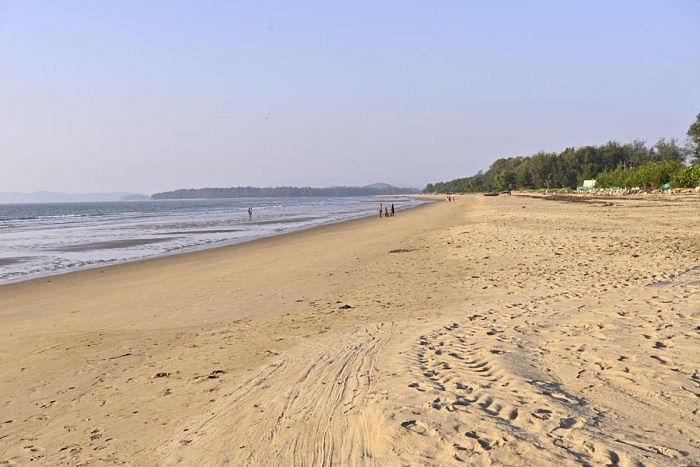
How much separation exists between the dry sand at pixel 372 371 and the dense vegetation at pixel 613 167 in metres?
63.8

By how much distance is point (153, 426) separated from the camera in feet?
16.0

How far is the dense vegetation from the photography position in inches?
2896

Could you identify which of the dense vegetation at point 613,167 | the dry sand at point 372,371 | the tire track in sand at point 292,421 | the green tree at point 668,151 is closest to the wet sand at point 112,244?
the dry sand at point 372,371

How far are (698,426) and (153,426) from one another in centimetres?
437

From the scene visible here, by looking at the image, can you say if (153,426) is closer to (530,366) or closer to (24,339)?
(530,366)

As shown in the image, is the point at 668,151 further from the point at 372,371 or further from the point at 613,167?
the point at 372,371

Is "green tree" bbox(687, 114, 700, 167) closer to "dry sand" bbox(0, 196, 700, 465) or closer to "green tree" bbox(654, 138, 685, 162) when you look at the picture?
"green tree" bbox(654, 138, 685, 162)

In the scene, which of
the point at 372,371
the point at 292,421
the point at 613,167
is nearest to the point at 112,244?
the point at 372,371

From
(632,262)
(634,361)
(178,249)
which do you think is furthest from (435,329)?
(178,249)

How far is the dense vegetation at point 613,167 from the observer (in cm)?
7356

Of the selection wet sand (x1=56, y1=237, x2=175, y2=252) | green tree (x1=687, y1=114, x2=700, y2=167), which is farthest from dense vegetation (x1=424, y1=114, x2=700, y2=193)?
wet sand (x1=56, y1=237, x2=175, y2=252)

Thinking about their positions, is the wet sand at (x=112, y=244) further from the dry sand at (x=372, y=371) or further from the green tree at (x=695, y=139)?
the green tree at (x=695, y=139)

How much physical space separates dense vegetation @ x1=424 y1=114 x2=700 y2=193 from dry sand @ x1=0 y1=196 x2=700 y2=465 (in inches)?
2511

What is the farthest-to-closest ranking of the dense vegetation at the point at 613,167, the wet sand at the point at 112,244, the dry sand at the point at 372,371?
1. the dense vegetation at the point at 613,167
2. the wet sand at the point at 112,244
3. the dry sand at the point at 372,371
